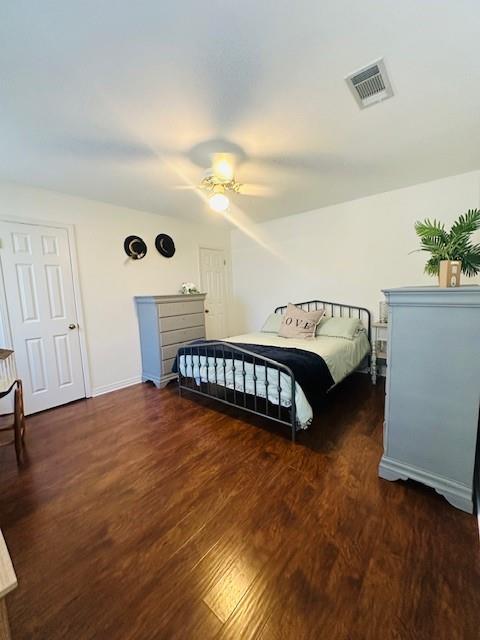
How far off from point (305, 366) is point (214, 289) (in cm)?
297

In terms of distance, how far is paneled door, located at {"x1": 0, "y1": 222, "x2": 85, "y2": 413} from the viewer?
2776 millimetres

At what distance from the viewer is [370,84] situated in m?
1.55

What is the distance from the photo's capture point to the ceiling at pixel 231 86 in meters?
A: 1.16

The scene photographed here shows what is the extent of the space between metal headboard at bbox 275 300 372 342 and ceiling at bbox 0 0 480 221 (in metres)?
1.74

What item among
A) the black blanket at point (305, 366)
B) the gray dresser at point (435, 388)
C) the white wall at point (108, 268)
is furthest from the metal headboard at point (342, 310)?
the white wall at point (108, 268)

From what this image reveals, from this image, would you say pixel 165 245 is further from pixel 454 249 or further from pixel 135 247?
pixel 454 249

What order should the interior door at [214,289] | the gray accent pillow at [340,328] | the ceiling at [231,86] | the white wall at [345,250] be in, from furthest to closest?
the interior door at [214,289] < the gray accent pillow at [340,328] < the white wall at [345,250] < the ceiling at [231,86]

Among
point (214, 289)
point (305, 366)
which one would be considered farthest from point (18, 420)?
point (214, 289)

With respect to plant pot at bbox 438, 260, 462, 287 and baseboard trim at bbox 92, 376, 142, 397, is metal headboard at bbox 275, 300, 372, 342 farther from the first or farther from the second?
baseboard trim at bbox 92, 376, 142, 397

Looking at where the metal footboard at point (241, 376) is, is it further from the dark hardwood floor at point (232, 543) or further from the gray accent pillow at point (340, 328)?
the gray accent pillow at point (340, 328)

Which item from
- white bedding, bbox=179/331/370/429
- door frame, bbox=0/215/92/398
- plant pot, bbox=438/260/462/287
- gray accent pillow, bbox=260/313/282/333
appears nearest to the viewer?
plant pot, bbox=438/260/462/287

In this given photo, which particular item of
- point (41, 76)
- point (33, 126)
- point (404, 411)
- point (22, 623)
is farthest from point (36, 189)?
point (404, 411)

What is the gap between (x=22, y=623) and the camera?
1.05m

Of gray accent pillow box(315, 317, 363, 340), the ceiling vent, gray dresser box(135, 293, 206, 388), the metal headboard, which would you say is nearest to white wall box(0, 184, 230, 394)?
gray dresser box(135, 293, 206, 388)
